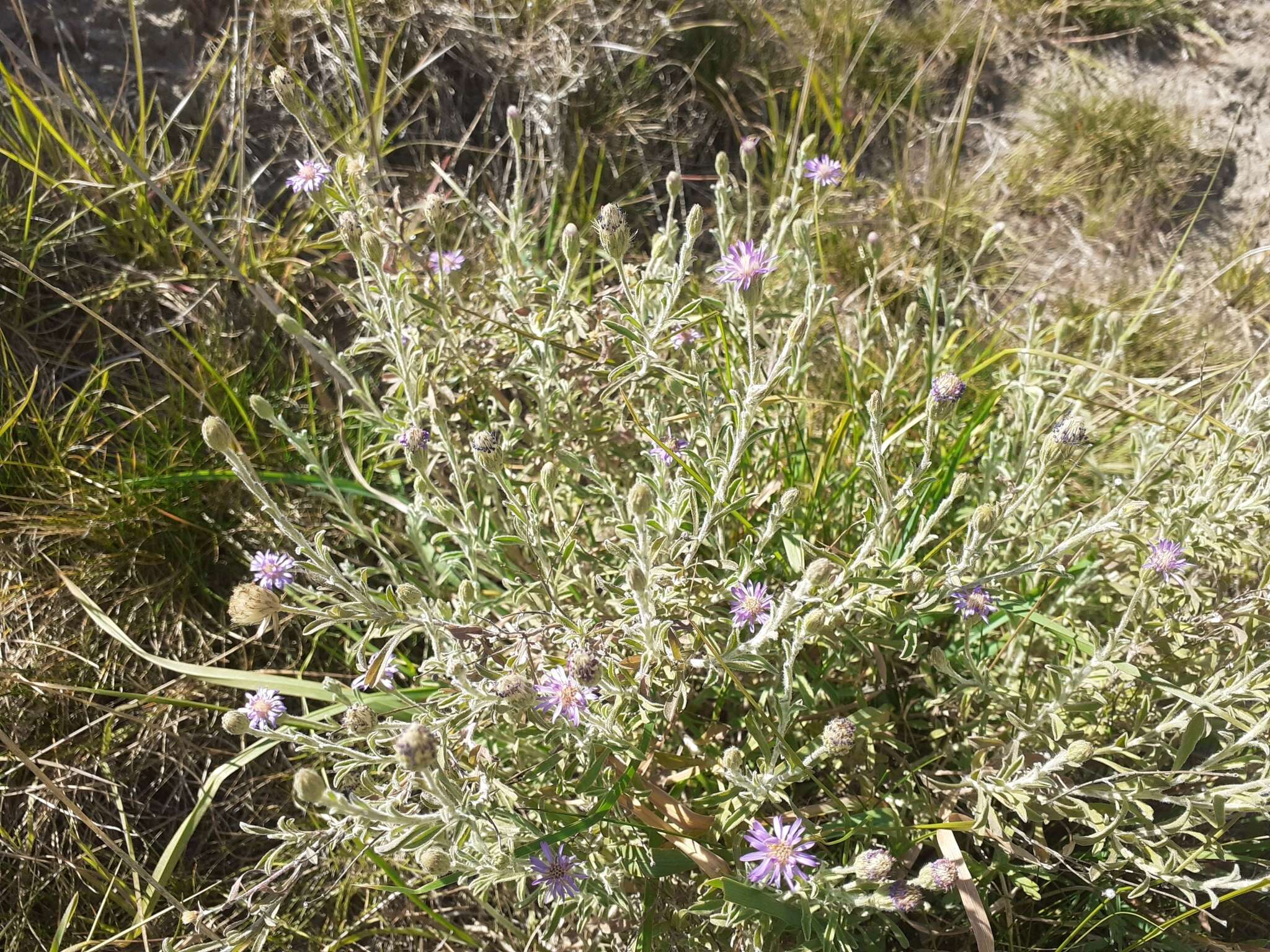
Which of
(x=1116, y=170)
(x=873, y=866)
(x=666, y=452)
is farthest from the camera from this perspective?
(x=1116, y=170)

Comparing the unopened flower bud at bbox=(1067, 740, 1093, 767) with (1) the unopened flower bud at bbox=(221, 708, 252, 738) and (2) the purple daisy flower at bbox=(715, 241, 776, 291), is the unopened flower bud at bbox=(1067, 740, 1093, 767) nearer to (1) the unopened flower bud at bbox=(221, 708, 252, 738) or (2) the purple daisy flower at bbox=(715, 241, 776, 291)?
(2) the purple daisy flower at bbox=(715, 241, 776, 291)

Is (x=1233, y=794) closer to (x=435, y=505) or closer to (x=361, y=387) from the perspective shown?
(x=435, y=505)

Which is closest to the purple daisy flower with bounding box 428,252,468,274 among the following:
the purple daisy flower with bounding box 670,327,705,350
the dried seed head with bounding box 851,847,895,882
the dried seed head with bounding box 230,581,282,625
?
the purple daisy flower with bounding box 670,327,705,350

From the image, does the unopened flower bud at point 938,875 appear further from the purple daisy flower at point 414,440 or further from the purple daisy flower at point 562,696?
the purple daisy flower at point 414,440

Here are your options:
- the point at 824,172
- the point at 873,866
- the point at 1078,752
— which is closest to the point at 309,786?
the point at 873,866

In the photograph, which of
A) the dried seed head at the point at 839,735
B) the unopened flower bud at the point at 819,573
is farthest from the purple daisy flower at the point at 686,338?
the dried seed head at the point at 839,735

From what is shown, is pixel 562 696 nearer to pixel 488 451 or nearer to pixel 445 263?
pixel 488 451

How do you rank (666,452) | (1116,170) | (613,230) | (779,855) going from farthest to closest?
(1116,170), (666,452), (613,230), (779,855)
